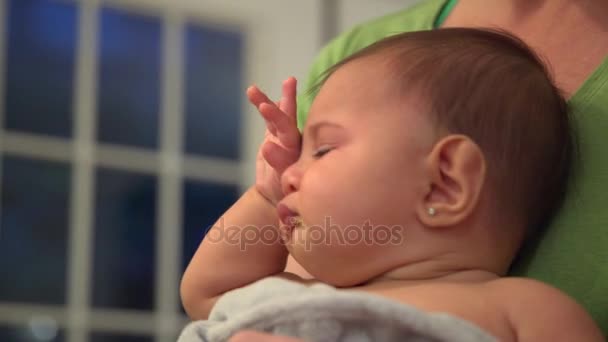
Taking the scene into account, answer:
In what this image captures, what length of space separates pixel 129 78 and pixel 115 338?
2.23 feet

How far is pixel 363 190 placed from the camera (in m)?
0.73

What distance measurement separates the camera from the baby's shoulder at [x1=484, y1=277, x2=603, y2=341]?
652 millimetres

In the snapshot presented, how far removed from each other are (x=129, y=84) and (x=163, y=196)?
311 mm

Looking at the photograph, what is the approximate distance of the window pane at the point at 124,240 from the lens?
7.44 ft

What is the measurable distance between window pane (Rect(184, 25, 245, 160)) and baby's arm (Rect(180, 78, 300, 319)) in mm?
1568

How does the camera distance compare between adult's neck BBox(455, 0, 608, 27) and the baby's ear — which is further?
adult's neck BBox(455, 0, 608, 27)

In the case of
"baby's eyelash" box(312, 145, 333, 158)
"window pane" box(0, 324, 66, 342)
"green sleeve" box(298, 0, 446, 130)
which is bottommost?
"window pane" box(0, 324, 66, 342)

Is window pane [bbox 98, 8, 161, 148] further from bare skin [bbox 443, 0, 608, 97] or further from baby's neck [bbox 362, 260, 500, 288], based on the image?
baby's neck [bbox 362, 260, 500, 288]

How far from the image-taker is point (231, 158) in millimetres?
2443

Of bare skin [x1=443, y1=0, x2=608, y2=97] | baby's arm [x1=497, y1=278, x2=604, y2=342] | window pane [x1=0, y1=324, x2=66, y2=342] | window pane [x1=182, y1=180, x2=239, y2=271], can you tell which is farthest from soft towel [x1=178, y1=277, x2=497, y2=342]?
window pane [x1=182, y1=180, x2=239, y2=271]

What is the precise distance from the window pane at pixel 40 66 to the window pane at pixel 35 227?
106 mm

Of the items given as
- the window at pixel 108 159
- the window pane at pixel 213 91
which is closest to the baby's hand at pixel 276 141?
the window at pixel 108 159

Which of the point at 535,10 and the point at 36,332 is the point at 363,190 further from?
the point at 36,332

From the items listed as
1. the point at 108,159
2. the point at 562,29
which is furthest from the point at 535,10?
the point at 108,159
